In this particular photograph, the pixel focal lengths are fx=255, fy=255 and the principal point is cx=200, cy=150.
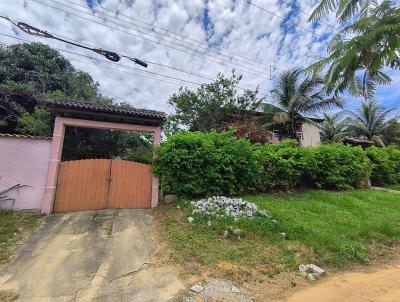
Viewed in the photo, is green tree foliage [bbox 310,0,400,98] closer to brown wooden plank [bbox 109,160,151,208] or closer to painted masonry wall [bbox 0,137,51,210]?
brown wooden plank [bbox 109,160,151,208]

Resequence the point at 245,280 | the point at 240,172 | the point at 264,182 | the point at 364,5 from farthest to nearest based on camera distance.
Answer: the point at 264,182, the point at 240,172, the point at 364,5, the point at 245,280

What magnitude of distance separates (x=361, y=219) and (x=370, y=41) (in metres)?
5.09

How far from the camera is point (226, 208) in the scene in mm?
7129

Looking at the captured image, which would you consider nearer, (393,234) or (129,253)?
(129,253)

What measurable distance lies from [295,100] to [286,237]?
13.5 metres

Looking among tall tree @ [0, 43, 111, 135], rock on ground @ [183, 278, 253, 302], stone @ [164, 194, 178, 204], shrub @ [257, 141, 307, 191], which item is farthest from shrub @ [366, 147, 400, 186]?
tall tree @ [0, 43, 111, 135]

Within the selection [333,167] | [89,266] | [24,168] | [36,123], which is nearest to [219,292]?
[89,266]

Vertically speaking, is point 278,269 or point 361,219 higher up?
point 361,219

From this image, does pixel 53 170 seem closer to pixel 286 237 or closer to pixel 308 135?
pixel 286 237

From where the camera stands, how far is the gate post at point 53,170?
7.62m

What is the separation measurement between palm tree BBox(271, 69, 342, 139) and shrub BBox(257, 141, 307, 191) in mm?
7120

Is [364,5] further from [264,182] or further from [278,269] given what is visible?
[278,269]

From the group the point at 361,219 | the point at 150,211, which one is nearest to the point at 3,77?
the point at 150,211

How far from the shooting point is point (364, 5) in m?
7.41
